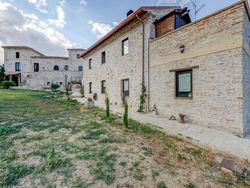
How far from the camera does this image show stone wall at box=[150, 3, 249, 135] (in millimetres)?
3682

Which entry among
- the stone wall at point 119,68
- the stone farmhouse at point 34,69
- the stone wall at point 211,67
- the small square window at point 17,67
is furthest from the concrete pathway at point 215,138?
the small square window at point 17,67

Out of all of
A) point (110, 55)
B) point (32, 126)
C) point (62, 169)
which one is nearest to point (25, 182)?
point (62, 169)

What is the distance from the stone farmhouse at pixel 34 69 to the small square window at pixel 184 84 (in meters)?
26.0

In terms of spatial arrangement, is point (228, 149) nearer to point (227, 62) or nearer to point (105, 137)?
point (227, 62)

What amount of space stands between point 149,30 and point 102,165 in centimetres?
686

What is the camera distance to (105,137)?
339cm

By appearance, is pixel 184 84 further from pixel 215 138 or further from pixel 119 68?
pixel 119 68

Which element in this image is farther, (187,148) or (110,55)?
(110,55)

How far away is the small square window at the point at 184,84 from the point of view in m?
4.85

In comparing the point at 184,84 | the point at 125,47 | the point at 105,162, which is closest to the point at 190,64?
the point at 184,84

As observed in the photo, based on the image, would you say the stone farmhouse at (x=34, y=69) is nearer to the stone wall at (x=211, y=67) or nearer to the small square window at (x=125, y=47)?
the small square window at (x=125, y=47)

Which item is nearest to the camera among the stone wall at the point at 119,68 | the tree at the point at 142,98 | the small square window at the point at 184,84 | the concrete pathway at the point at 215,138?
the concrete pathway at the point at 215,138

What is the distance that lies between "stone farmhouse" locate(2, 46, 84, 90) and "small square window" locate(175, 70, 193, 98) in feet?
85.4

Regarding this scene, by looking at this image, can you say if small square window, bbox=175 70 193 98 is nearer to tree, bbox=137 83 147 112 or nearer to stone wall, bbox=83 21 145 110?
tree, bbox=137 83 147 112
